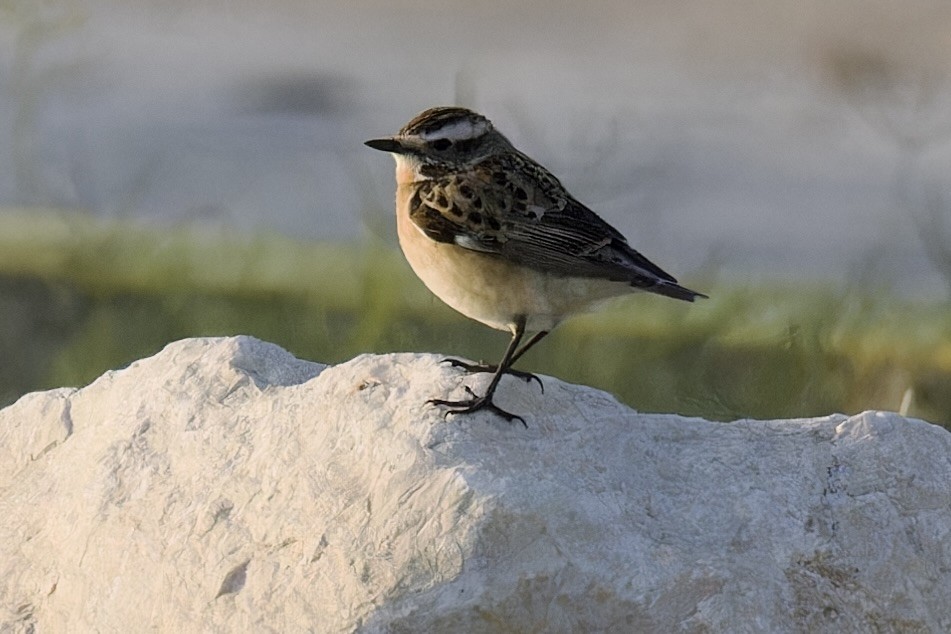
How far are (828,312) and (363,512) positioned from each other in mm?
2420

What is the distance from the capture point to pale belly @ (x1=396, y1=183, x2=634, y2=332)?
11.2 feet

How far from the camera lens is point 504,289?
342cm

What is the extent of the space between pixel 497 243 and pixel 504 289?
130mm

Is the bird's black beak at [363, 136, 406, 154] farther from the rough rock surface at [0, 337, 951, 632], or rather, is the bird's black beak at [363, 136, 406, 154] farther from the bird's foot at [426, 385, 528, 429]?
the bird's foot at [426, 385, 528, 429]

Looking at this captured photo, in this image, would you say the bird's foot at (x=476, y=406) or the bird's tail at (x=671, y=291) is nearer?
the bird's foot at (x=476, y=406)

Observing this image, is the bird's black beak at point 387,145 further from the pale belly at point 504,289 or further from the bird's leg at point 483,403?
the bird's leg at point 483,403

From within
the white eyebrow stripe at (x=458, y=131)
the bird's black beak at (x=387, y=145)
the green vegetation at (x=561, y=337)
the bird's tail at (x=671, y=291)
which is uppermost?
the white eyebrow stripe at (x=458, y=131)

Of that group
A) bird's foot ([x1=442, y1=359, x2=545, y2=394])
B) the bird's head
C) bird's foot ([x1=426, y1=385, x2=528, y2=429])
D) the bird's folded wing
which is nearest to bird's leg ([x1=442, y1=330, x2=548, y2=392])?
bird's foot ([x1=442, y1=359, x2=545, y2=394])

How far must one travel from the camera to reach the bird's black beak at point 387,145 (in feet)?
11.8

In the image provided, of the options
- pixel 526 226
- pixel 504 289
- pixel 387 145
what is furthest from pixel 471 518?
pixel 387 145

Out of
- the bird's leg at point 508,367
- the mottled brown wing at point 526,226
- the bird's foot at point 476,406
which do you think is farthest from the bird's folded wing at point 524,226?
the bird's foot at point 476,406

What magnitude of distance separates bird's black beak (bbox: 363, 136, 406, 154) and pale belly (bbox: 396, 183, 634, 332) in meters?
0.32

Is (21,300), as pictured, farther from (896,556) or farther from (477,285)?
(896,556)

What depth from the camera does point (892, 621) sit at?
312 centimetres
